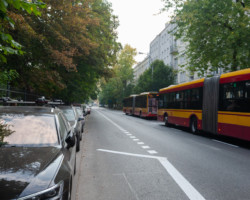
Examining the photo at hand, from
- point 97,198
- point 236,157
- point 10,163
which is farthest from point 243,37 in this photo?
point 10,163

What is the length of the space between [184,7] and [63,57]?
10276 mm

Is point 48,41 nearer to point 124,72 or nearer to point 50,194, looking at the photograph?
point 50,194

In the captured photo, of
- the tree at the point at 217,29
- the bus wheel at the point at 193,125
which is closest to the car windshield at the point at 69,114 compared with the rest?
the bus wheel at the point at 193,125

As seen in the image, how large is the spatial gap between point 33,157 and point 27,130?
2.78 feet

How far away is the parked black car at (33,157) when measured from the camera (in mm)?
2271

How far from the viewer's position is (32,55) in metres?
10.6

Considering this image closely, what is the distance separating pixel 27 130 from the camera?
3.63 m

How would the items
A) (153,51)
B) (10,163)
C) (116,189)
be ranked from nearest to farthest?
(10,163), (116,189), (153,51)

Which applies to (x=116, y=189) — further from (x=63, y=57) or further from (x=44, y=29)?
(x=44, y=29)

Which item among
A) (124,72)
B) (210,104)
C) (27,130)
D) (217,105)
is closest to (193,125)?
(210,104)

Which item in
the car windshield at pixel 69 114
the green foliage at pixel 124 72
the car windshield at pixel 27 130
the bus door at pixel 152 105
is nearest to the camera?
the car windshield at pixel 27 130

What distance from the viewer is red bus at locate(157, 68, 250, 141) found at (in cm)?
960

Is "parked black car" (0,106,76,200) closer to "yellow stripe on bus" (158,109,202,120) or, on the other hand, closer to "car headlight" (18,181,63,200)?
"car headlight" (18,181,63,200)

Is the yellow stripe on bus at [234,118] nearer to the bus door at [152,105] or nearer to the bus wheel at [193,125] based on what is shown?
the bus wheel at [193,125]
